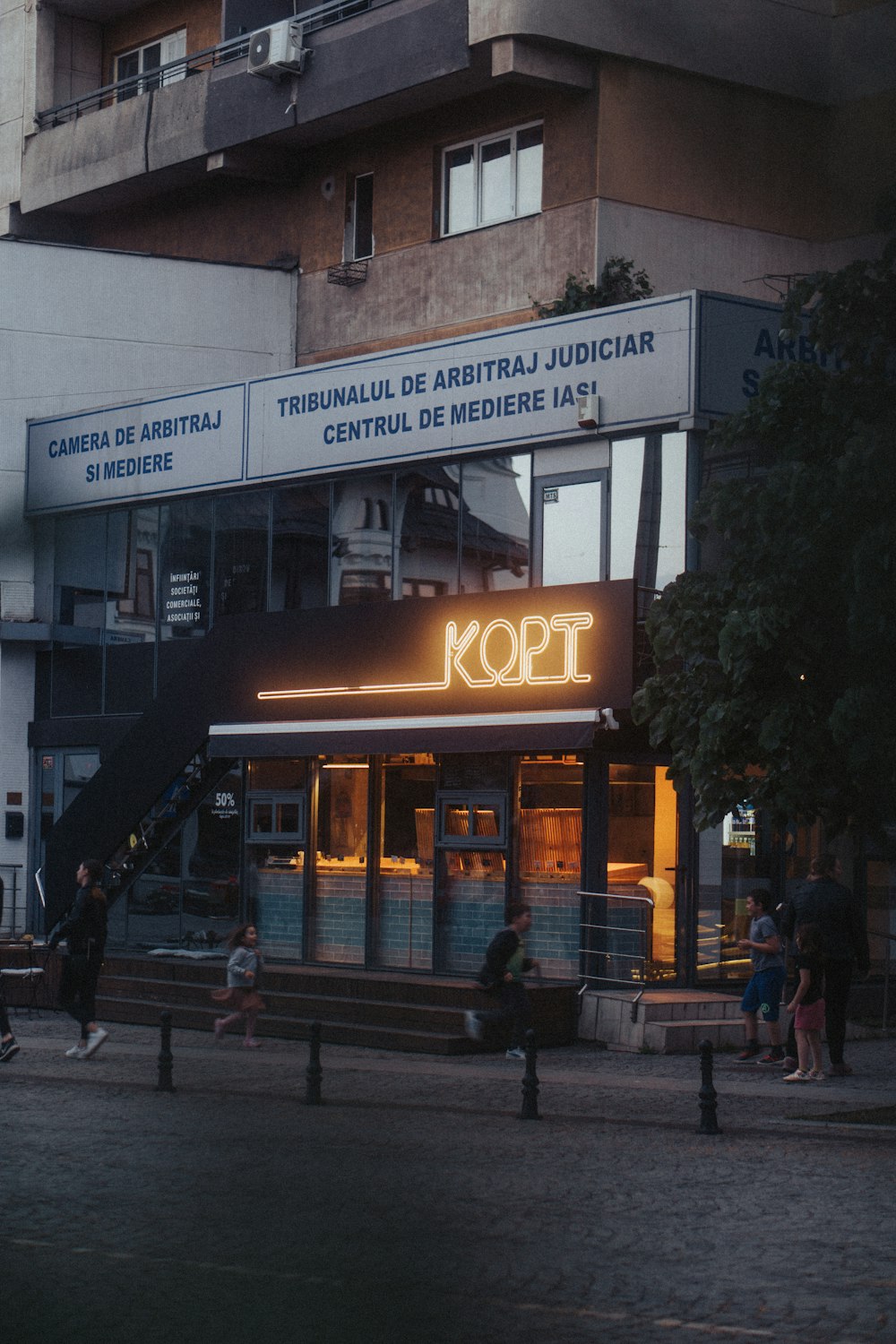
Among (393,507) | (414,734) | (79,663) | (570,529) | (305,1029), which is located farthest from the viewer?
(79,663)

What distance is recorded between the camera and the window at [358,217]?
2802 cm

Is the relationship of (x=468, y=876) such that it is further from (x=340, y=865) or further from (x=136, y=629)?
(x=136, y=629)

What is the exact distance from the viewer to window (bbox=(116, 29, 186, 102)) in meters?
30.9

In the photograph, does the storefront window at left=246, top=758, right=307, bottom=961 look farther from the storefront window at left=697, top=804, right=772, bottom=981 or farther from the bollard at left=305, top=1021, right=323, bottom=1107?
the bollard at left=305, top=1021, right=323, bottom=1107

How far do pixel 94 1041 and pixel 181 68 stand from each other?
62.7 ft

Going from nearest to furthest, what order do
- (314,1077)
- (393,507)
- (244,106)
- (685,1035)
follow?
(314,1077)
(685,1035)
(393,507)
(244,106)

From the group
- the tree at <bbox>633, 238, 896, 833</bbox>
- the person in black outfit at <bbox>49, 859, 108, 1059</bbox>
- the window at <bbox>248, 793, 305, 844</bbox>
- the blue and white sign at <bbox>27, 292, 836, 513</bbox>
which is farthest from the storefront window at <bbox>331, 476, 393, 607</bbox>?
the tree at <bbox>633, 238, 896, 833</bbox>

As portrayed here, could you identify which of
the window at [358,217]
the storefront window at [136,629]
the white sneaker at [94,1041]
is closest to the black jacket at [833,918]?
the white sneaker at [94,1041]

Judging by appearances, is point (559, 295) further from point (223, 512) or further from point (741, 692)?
point (741, 692)

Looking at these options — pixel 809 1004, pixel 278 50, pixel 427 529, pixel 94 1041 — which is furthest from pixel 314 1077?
pixel 278 50

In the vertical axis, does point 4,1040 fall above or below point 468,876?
below

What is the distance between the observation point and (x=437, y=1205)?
9852 mm

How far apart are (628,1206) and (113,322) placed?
20776mm

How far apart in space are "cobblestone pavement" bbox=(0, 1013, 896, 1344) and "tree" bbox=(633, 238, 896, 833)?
2333 mm
